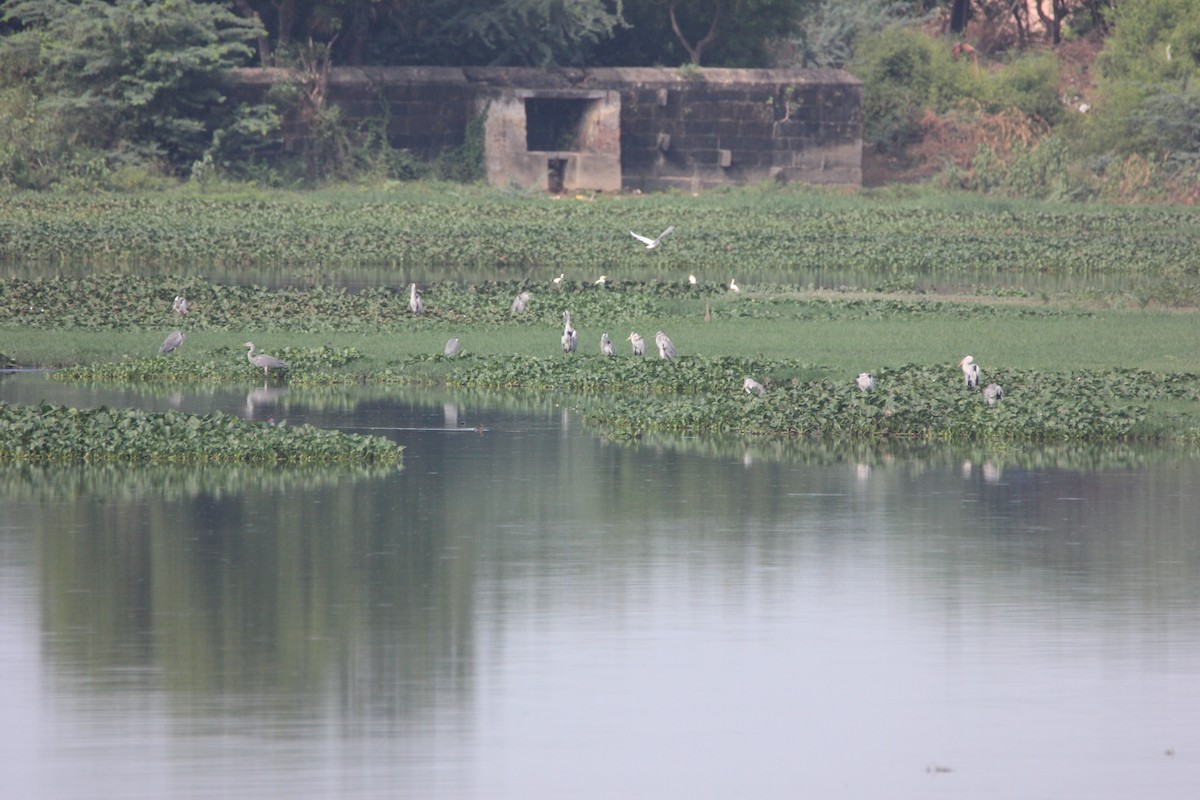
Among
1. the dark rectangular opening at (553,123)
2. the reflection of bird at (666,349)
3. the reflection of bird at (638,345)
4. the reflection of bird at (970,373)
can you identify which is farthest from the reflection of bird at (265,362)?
the dark rectangular opening at (553,123)

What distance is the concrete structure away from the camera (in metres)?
47.7

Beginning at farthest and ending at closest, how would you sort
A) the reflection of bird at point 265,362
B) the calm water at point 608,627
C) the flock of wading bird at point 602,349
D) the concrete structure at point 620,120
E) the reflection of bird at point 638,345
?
1. the concrete structure at point 620,120
2. the reflection of bird at point 638,345
3. the reflection of bird at point 265,362
4. the flock of wading bird at point 602,349
5. the calm water at point 608,627

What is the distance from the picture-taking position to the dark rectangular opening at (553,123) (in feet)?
165

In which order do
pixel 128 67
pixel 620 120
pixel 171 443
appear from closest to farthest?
pixel 171 443
pixel 128 67
pixel 620 120

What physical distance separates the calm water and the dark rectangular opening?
33.4 m

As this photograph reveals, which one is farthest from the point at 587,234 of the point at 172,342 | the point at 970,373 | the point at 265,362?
the point at 970,373

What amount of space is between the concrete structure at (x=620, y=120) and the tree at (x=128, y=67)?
1.73 m

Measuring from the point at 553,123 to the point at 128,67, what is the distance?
1124cm

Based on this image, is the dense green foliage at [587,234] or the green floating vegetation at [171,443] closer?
the green floating vegetation at [171,443]

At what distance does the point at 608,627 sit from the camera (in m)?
11.5

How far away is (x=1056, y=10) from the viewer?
203ft

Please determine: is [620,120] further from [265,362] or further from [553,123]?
[265,362]

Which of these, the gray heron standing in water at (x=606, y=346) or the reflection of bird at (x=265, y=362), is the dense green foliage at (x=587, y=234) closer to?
the reflection of bird at (x=265, y=362)

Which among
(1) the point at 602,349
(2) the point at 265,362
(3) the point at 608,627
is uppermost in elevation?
(1) the point at 602,349
